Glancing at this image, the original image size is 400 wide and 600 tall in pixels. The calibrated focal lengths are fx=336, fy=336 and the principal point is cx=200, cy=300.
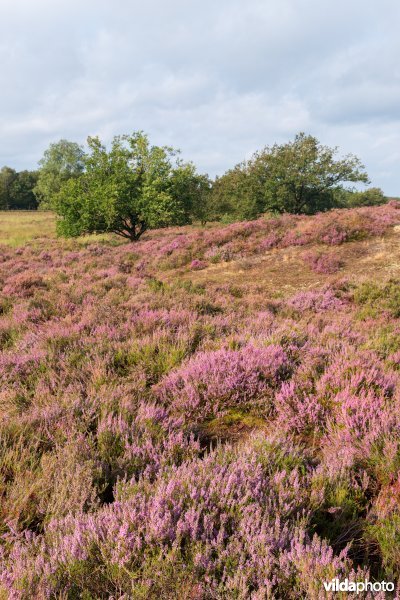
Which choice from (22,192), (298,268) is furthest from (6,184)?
(298,268)

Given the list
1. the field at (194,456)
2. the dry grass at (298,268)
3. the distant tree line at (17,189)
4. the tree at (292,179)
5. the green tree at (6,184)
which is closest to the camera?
the field at (194,456)

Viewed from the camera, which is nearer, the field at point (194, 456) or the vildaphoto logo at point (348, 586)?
the vildaphoto logo at point (348, 586)

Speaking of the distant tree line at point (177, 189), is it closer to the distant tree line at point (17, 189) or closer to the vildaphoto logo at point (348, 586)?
the vildaphoto logo at point (348, 586)

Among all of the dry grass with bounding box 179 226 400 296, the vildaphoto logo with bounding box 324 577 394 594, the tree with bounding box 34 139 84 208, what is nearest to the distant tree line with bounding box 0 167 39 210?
the tree with bounding box 34 139 84 208

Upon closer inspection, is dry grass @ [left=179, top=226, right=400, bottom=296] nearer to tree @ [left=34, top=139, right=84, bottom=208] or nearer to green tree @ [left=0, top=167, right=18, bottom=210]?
tree @ [left=34, top=139, right=84, bottom=208]

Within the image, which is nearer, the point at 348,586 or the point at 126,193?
the point at 348,586

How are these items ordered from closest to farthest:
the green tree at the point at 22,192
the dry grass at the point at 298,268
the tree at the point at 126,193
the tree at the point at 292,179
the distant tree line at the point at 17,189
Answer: the dry grass at the point at 298,268, the tree at the point at 126,193, the tree at the point at 292,179, the distant tree line at the point at 17,189, the green tree at the point at 22,192

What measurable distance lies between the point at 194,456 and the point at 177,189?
23229 millimetres

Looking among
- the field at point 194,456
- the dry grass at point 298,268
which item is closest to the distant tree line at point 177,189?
the dry grass at point 298,268

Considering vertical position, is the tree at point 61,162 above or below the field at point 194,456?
above

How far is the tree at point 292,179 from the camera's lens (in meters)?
30.4

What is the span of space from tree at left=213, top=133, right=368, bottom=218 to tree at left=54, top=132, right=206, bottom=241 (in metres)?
8.28

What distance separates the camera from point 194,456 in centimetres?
271

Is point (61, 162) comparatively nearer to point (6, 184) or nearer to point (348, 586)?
point (6, 184)
